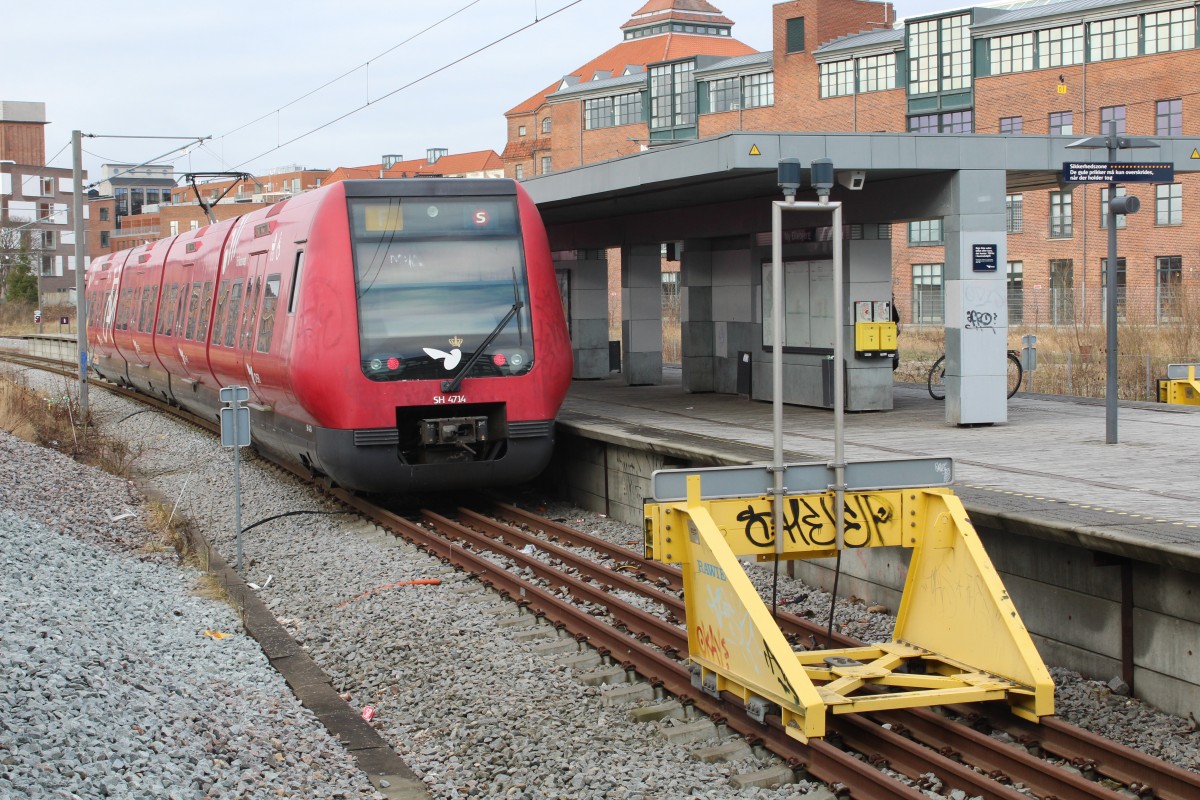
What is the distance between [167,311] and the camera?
76.9ft

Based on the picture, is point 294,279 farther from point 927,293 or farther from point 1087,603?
point 927,293

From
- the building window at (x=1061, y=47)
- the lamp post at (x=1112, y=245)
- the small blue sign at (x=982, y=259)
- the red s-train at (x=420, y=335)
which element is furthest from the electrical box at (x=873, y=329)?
the building window at (x=1061, y=47)

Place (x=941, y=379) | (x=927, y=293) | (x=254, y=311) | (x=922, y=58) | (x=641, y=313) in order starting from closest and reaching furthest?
(x=254, y=311) < (x=941, y=379) < (x=641, y=313) < (x=922, y=58) < (x=927, y=293)

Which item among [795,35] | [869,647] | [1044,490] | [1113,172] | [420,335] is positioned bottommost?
[869,647]

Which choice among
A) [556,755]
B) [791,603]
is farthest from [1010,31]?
[556,755]

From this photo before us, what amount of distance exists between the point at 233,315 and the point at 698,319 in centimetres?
772

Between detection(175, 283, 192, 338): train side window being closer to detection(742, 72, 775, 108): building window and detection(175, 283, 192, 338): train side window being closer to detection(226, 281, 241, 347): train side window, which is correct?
detection(226, 281, 241, 347): train side window

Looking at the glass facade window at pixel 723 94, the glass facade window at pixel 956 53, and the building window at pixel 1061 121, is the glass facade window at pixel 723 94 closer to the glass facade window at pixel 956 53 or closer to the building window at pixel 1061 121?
the glass facade window at pixel 956 53

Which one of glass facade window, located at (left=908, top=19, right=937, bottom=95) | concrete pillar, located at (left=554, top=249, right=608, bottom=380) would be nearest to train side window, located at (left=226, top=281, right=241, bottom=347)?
concrete pillar, located at (left=554, top=249, right=608, bottom=380)

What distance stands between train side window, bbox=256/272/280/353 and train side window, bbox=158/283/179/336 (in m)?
7.84

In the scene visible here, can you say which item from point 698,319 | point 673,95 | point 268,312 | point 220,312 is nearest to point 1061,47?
point 673,95

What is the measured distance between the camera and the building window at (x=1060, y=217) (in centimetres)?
5203

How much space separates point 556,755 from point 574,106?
7157 centimetres

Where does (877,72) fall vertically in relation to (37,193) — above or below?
below
